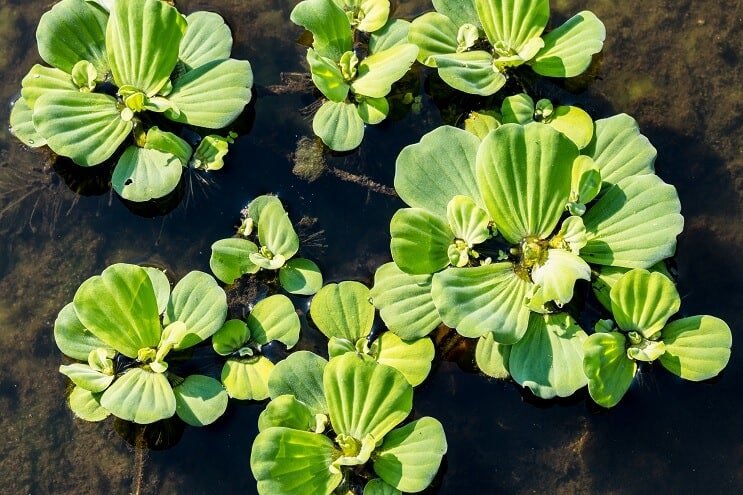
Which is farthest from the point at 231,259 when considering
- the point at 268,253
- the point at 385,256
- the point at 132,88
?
the point at 132,88

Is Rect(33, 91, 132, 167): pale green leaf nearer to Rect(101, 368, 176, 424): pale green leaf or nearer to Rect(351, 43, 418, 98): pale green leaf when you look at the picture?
Rect(101, 368, 176, 424): pale green leaf

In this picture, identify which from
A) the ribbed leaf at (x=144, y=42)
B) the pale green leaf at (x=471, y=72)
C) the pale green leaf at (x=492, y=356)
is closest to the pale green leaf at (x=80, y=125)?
the ribbed leaf at (x=144, y=42)

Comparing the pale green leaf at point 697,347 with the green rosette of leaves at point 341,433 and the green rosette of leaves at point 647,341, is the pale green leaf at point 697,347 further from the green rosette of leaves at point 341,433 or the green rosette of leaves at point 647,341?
the green rosette of leaves at point 341,433

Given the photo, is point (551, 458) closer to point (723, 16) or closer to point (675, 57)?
point (675, 57)

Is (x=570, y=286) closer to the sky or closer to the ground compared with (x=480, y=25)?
closer to the ground

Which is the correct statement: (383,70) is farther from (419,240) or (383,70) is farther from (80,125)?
(80,125)

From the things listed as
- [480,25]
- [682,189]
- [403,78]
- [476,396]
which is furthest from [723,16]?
[476,396]
